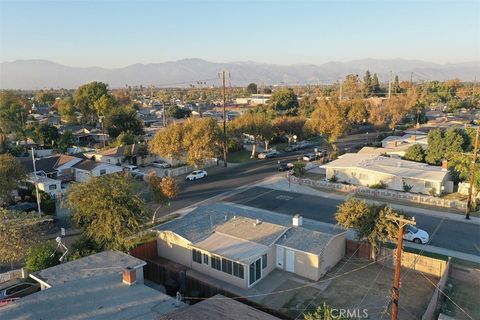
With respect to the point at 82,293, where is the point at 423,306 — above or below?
below

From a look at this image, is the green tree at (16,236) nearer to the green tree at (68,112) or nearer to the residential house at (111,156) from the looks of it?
the residential house at (111,156)

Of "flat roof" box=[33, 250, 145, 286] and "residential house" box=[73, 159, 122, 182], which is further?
"residential house" box=[73, 159, 122, 182]

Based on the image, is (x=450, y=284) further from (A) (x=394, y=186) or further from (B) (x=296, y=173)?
(B) (x=296, y=173)

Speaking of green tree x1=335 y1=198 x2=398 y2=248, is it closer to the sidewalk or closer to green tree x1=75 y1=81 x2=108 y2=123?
the sidewalk

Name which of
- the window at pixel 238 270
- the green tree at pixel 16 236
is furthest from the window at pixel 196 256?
the green tree at pixel 16 236

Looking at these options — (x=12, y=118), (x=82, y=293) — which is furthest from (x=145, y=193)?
(x=12, y=118)

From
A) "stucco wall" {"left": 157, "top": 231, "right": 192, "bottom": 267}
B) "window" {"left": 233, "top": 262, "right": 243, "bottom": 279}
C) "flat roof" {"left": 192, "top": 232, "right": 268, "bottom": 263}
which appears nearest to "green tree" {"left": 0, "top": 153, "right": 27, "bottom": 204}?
"stucco wall" {"left": 157, "top": 231, "right": 192, "bottom": 267}

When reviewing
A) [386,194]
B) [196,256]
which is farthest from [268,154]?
[196,256]
